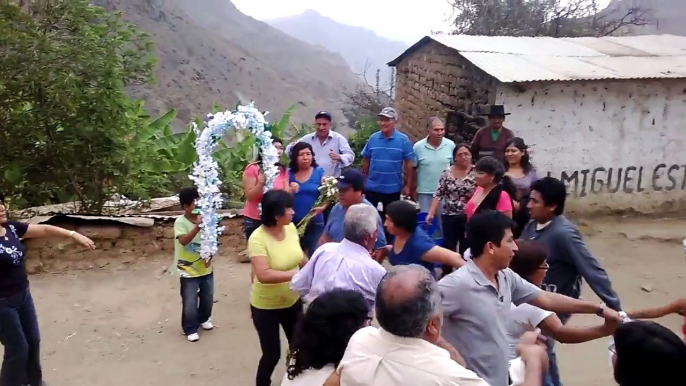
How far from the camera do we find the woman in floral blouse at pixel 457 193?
20.2ft

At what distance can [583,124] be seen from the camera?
30.0 feet

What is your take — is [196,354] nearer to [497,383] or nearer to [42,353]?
[42,353]

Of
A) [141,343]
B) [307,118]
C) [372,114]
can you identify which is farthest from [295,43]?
[141,343]

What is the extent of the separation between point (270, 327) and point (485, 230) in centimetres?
183

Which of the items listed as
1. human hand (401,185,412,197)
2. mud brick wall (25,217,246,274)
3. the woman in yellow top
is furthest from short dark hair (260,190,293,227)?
mud brick wall (25,217,246,274)

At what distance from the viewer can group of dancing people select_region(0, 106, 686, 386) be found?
2328 mm

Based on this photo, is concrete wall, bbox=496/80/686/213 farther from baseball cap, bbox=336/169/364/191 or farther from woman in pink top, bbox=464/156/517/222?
baseball cap, bbox=336/169/364/191

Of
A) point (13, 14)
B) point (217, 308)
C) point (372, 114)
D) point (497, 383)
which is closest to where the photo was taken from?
point (497, 383)

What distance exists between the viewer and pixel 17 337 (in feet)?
14.5

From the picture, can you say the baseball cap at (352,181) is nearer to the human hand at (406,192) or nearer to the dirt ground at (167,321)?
the dirt ground at (167,321)

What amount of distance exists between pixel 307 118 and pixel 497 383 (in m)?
31.6

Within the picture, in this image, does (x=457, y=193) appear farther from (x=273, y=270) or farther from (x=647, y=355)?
(x=647, y=355)

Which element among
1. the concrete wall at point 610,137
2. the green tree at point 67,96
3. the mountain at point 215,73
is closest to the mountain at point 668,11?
the mountain at point 215,73

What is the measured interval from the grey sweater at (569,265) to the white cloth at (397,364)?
78.7 inches
